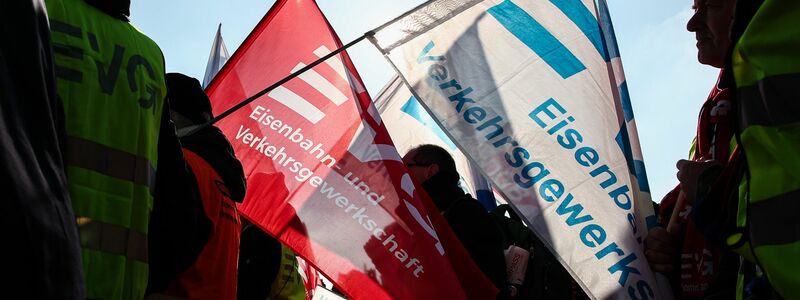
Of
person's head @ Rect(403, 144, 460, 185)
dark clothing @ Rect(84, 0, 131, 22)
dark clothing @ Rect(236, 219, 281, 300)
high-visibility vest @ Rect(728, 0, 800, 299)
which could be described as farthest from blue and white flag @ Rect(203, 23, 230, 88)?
high-visibility vest @ Rect(728, 0, 800, 299)

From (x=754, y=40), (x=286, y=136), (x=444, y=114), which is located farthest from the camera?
(x=286, y=136)

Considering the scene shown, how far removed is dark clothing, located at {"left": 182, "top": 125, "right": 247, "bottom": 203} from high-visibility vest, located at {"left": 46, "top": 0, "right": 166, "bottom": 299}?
0.87m

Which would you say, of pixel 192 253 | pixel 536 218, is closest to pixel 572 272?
pixel 536 218

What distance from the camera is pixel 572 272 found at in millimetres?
3846

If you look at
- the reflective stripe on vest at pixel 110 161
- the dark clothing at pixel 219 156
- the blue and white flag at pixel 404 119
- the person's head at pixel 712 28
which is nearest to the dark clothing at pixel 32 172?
the reflective stripe on vest at pixel 110 161

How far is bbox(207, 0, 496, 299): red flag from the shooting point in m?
4.71

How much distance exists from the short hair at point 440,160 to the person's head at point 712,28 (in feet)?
9.54

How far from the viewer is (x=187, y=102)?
13.2 feet

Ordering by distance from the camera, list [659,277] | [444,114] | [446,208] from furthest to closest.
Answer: [446,208]
[444,114]
[659,277]

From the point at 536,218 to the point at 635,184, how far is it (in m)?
0.44

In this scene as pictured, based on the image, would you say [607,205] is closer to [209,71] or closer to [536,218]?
[536,218]

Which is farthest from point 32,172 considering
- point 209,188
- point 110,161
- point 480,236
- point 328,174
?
point 480,236

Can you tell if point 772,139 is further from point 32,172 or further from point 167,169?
point 167,169

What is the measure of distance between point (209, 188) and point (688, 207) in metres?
1.73
